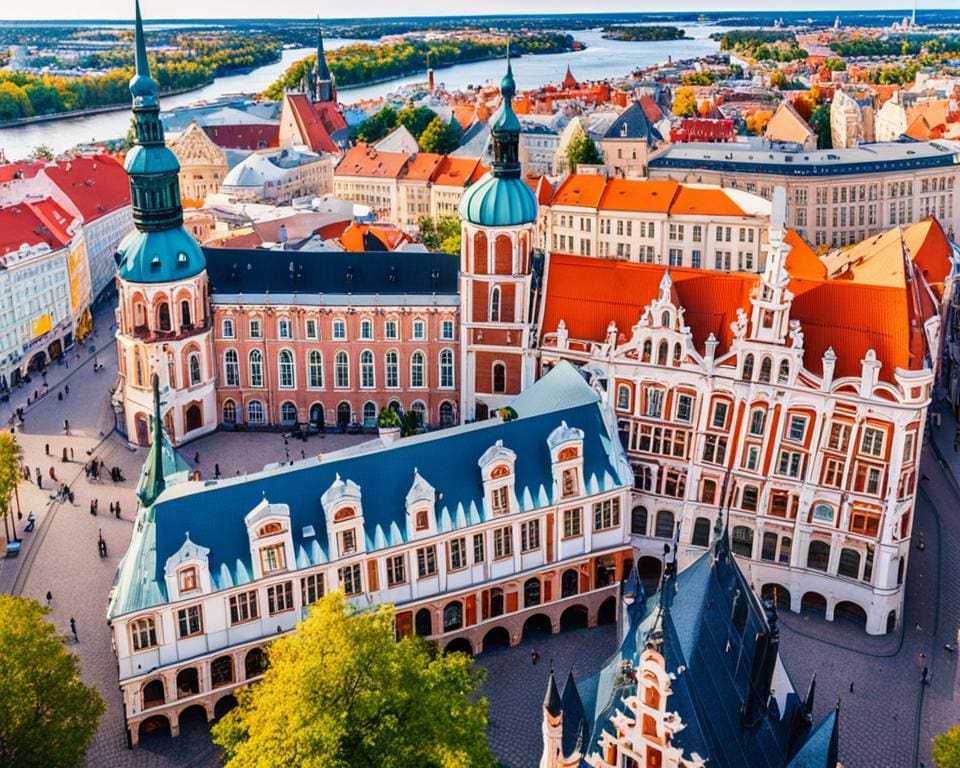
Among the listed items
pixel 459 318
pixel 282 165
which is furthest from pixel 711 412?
pixel 282 165

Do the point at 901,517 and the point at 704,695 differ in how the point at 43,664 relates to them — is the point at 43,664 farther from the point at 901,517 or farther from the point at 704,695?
the point at 901,517

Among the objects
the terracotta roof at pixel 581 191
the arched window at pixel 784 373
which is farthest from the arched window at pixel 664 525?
the terracotta roof at pixel 581 191

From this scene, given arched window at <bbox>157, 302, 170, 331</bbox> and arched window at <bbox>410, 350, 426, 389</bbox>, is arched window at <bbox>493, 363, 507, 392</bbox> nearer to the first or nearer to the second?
arched window at <bbox>410, 350, 426, 389</bbox>

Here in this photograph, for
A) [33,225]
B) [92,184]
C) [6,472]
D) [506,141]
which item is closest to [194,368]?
[6,472]

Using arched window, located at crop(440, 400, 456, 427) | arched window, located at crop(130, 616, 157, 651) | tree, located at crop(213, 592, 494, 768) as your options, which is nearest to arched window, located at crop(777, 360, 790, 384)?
tree, located at crop(213, 592, 494, 768)

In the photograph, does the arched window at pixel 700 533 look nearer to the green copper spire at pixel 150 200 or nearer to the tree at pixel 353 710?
the tree at pixel 353 710

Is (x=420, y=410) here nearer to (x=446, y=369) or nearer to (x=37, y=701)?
(x=446, y=369)
